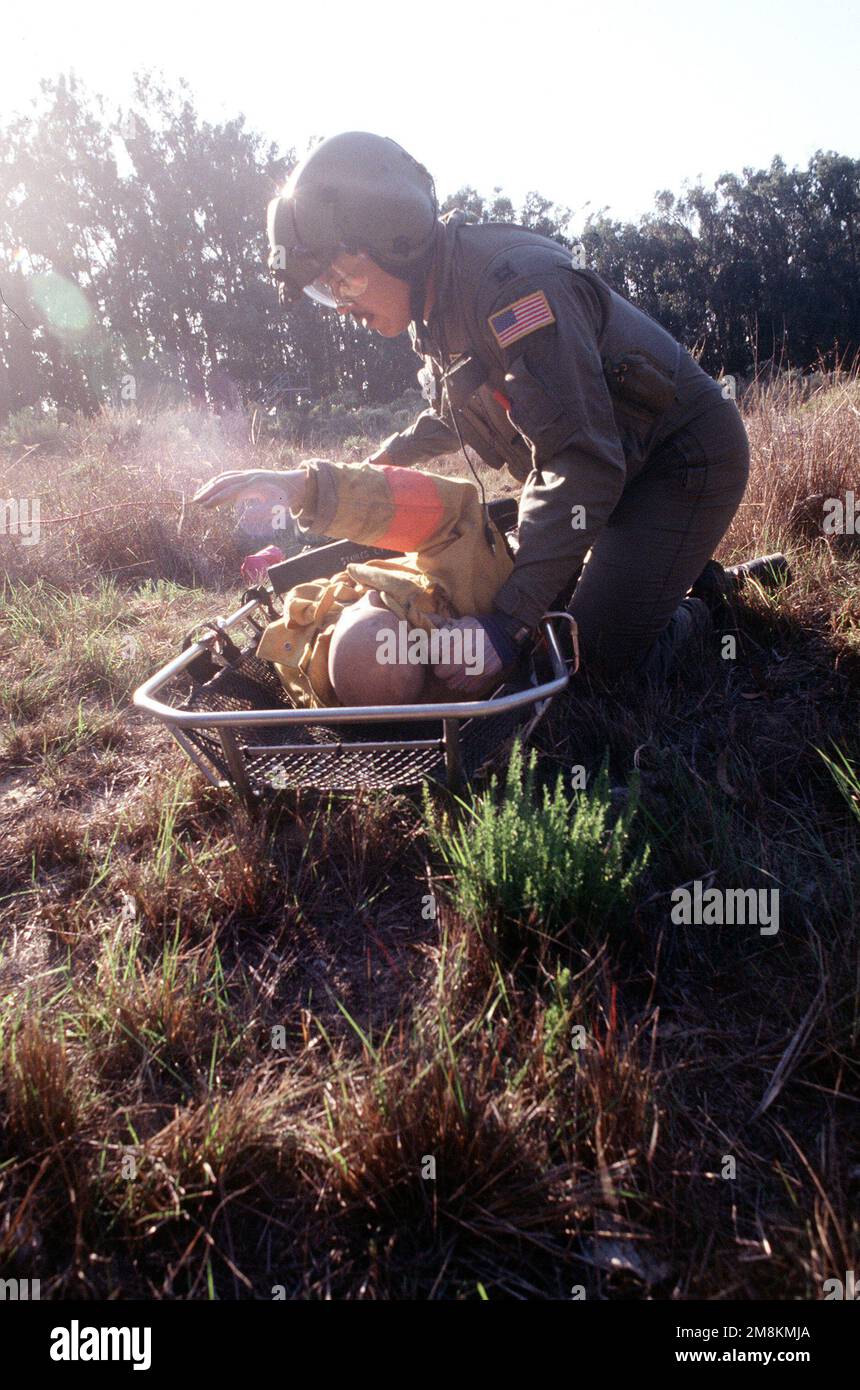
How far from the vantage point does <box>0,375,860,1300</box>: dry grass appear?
1320 millimetres

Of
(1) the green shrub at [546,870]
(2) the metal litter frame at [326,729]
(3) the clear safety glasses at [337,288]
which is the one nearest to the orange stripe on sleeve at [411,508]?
(2) the metal litter frame at [326,729]

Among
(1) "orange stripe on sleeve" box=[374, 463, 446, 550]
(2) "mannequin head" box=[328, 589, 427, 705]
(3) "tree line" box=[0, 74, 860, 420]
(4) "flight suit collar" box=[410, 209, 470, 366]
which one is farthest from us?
(3) "tree line" box=[0, 74, 860, 420]

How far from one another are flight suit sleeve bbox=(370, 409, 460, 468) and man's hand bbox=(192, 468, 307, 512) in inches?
45.8

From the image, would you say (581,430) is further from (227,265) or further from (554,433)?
(227,265)

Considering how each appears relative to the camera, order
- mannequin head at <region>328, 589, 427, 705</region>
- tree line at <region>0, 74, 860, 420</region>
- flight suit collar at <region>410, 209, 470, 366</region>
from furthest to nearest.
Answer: tree line at <region>0, 74, 860, 420</region> → flight suit collar at <region>410, 209, 470, 366</region> → mannequin head at <region>328, 589, 427, 705</region>

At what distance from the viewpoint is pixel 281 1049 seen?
5.57 feet

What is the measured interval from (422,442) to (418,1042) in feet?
8.44

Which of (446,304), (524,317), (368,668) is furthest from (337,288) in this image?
(368,668)

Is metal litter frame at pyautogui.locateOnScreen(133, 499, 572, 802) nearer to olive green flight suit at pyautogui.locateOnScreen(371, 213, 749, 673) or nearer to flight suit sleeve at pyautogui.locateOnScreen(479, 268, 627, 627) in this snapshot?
flight suit sleeve at pyautogui.locateOnScreen(479, 268, 627, 627)

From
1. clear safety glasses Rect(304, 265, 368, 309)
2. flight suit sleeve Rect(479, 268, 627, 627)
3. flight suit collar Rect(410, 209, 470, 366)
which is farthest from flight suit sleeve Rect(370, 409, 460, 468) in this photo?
flight suit sleeve Rect(479, 268, 627, 627)

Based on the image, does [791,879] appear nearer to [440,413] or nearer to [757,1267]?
[757,1267]

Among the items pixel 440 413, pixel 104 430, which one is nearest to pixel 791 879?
pixel 440 413

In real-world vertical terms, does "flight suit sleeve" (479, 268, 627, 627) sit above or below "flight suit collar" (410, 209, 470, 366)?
below
